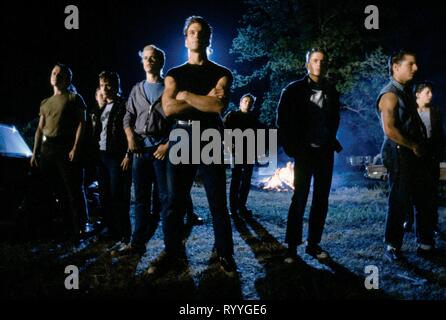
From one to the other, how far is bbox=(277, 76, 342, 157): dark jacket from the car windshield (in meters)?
3.77

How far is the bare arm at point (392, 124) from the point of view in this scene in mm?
3633

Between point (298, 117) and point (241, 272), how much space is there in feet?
5.63

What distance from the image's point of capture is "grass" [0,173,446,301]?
2.88 meters

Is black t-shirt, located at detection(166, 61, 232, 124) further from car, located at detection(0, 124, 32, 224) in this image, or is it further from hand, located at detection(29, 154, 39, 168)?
car, located at detection(0, 124, 32, 224)

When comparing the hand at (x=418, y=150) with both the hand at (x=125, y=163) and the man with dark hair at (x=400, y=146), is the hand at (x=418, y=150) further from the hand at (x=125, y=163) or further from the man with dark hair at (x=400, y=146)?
the hand at (x=125, y=163)

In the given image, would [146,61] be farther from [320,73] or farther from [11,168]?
[11,168]

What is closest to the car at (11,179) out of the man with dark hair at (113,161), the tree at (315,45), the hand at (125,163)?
the man with dark hair at (113,161)

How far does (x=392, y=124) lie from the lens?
366 cm

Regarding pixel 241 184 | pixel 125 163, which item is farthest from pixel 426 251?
pixel 125 163

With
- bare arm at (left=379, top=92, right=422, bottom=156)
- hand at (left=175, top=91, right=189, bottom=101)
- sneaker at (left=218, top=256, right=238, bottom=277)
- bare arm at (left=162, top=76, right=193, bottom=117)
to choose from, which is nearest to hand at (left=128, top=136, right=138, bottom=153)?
bare arm at (left=162, top=76, right=193, bottom=117)

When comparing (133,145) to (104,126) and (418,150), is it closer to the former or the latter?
(104,126)

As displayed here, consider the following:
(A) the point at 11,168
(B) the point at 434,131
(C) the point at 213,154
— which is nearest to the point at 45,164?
(A) the point at 11,168

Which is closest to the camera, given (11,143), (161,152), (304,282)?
(304,282)

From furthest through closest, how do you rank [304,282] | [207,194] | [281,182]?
[281,182]
[207,194]
[304,282]
